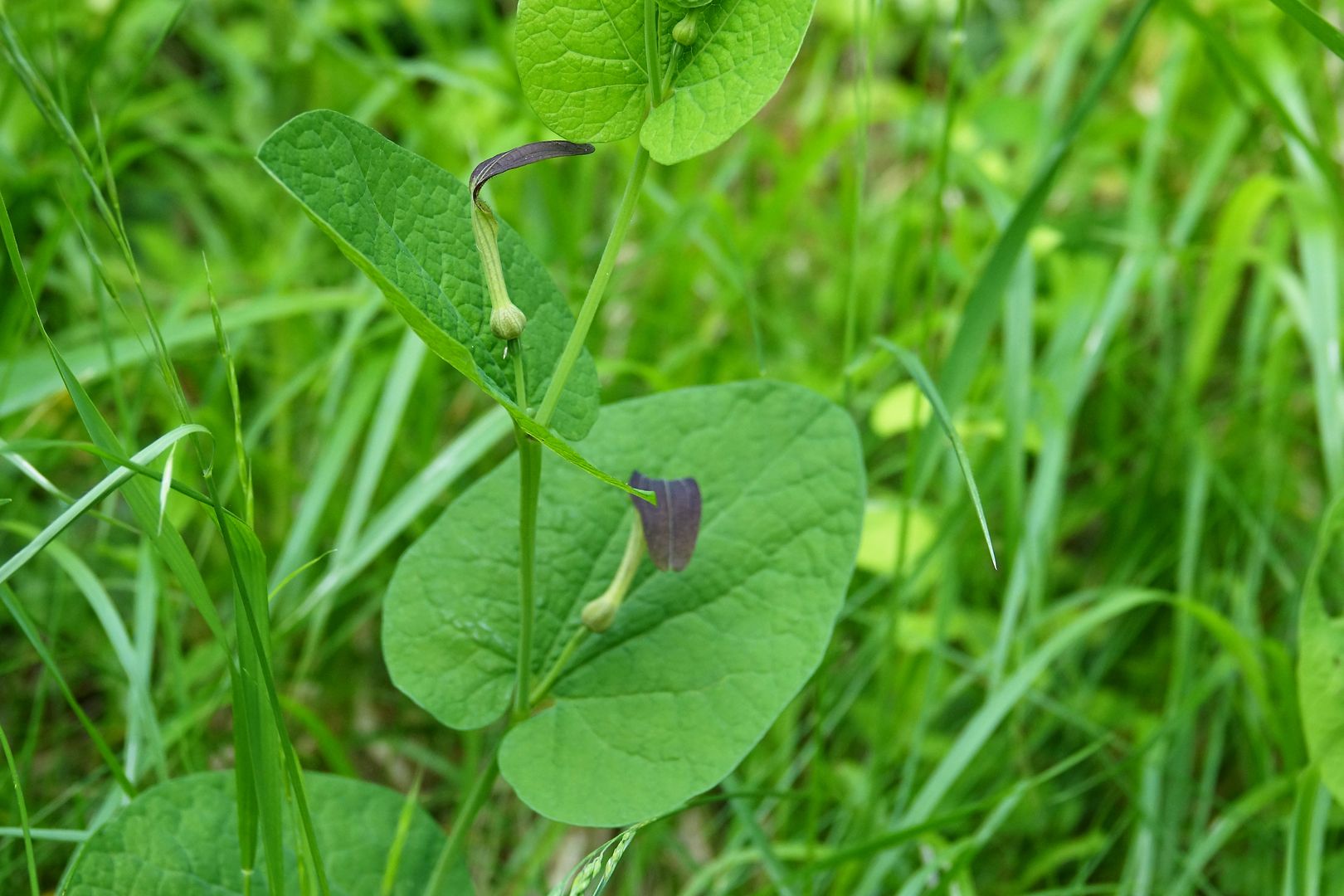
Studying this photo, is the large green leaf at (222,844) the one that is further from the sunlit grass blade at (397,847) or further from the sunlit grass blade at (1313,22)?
the sunlit grass blade at (1313,22)

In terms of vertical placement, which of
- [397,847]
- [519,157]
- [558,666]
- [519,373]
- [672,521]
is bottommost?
[397,847]

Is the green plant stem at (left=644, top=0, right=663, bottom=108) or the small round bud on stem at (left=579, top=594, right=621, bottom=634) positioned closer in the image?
the green plant stem at (left=644, top=0, right=663, bottom=108)

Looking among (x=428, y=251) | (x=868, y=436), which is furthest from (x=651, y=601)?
(x=868, y=436)

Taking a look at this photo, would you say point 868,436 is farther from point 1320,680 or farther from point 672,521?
point 672,521

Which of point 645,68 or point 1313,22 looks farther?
point 1313,22

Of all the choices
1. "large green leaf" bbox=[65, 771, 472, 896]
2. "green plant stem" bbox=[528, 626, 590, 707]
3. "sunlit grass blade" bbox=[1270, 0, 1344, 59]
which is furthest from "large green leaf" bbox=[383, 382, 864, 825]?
"sunlit grass blade" bbox=[1270, 0, 1344, 59]

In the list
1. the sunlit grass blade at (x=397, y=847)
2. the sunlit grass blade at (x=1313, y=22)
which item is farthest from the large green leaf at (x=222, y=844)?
the sunlit grass blade at (x=1313, y=22)

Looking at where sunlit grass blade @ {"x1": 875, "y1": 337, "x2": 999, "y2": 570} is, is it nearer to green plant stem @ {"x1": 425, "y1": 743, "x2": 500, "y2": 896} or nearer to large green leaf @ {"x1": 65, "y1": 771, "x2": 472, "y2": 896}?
green plant stem @ {"x1": 425, "y1": 743, "x2": 500, "y2": 896}
